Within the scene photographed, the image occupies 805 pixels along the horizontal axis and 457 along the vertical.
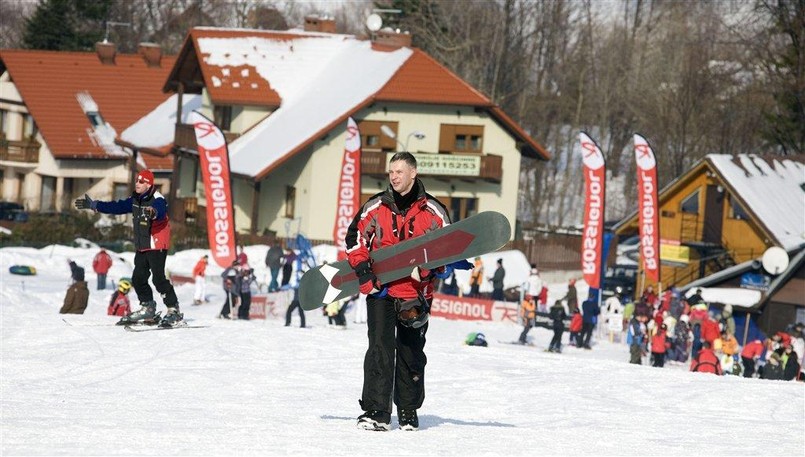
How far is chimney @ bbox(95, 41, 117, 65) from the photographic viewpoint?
54438mm

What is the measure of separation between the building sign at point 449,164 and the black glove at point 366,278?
3400cm

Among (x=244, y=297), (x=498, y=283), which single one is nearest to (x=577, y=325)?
(x=498, y=283)

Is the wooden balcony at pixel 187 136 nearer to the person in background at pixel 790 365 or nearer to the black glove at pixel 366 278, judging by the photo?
the person in background at pixel 790 365

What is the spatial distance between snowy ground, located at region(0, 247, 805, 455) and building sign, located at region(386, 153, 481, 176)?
28.0 meters

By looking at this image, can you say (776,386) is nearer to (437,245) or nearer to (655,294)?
(437,245)

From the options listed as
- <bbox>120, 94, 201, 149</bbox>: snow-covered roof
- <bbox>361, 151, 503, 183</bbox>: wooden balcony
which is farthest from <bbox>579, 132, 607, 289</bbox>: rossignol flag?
<bbox>120, 94, 201, 149</bbox>: snow-covered roof

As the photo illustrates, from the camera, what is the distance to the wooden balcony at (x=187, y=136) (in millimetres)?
44875

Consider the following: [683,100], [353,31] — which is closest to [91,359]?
[683,100]

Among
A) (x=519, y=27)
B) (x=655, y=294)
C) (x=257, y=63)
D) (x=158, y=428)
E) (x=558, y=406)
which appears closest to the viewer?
(x=158, y=428)

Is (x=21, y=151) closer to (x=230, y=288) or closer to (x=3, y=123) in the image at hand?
(x=3, y=123)

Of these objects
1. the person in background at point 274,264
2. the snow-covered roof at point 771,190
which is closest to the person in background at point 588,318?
the person in background at point 274,264

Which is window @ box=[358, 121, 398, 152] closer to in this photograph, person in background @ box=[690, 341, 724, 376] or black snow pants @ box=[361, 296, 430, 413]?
person in background @ box=[690, 341, 724, 376]

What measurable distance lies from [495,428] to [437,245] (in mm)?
1498

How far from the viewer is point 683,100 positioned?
60.4 metres
